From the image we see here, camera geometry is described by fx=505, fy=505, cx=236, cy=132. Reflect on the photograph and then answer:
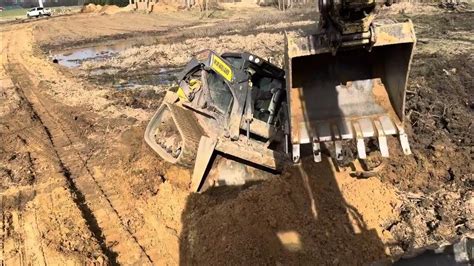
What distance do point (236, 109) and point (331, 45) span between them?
85.7 inches

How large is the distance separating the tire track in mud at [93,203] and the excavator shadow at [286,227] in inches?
26.0

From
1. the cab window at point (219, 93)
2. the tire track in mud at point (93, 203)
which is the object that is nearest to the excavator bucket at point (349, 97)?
the cab window at point (219, 93)

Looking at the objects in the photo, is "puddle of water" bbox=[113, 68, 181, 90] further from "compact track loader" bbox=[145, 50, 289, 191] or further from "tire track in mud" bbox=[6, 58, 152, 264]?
"compact track loader" bbox=[145, 50, 289, 191]

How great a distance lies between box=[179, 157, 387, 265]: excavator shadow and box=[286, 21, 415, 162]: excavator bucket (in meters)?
0.74

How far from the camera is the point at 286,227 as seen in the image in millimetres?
5504

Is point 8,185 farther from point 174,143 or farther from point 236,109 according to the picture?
point 236,109

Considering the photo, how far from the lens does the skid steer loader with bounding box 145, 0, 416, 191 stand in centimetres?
450

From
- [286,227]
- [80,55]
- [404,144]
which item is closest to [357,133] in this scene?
[404,144]

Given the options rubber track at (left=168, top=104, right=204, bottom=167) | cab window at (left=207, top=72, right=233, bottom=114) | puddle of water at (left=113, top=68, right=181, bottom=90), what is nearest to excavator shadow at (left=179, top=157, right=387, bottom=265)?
rubber track at (left=168, top=104, right=204, bottom=167)

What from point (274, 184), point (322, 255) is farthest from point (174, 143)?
point (322, 255)

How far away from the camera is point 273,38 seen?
2053 centimetres

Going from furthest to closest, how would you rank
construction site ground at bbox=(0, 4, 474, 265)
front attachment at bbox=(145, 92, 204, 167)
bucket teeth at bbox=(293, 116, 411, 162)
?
1. front attachment at bbox=(145, 92, 204, 167)
2. construction site ground at bbox=(0, 4, 474, 265)
3. bucket teeth at bbox=(293, 116, 411, 162)

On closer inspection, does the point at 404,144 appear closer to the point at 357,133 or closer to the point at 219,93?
the point at 357,133

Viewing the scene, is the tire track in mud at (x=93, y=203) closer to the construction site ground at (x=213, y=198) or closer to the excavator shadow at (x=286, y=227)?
the construction site ground at (x=213, y=198)
